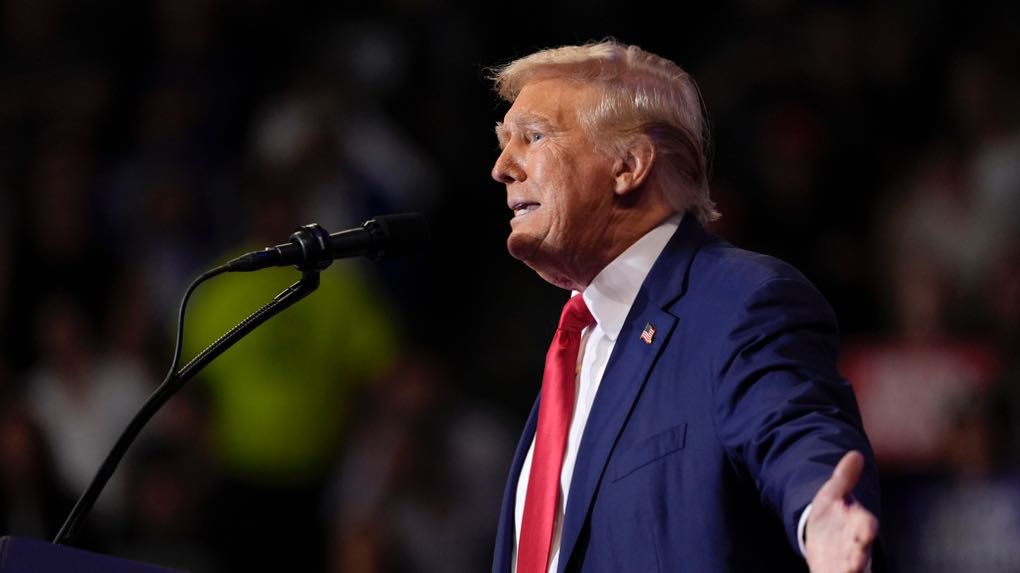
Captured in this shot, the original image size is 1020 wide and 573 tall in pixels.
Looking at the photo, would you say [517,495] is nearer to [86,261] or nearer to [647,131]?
[647,131]

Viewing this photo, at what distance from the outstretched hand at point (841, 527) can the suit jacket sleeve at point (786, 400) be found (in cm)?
9

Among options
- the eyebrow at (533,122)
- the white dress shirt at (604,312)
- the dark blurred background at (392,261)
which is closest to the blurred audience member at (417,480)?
the dark blurred background at (392,261)

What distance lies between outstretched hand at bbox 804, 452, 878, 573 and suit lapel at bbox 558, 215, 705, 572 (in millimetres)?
563

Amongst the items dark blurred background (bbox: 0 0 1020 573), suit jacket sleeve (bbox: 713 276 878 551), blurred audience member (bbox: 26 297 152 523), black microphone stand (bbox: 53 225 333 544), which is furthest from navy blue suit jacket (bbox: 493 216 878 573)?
blurred audience member (bbox: 26 297 152 523)

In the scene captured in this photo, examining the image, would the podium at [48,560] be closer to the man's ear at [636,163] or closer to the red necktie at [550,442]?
the red necktie at [550,442]

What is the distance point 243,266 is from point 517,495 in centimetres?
69

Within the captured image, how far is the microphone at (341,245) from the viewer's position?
2.31 metres

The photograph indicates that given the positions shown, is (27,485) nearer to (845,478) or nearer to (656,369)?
(656,369)

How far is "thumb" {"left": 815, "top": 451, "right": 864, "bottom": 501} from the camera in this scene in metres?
1.76

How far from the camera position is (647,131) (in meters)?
2.65

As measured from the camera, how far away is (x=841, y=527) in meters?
1.74

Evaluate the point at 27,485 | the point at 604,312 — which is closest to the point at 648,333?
the point at 604,312

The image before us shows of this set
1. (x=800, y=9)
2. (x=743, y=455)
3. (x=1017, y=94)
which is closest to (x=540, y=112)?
(x=743, y=455)

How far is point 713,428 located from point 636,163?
0.61m
